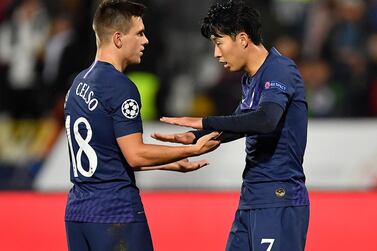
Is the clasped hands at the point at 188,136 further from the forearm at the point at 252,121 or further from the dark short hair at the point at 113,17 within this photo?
the dark short hair at the point at 113,17

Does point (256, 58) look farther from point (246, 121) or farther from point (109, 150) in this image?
point (109, 150)

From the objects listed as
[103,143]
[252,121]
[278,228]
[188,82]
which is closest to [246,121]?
[252,121]

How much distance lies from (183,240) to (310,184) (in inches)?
102

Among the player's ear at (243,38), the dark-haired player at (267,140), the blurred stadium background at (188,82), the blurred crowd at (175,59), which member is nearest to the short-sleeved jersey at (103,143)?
the dark-haired player at (267,140)

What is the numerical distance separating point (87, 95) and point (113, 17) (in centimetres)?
38

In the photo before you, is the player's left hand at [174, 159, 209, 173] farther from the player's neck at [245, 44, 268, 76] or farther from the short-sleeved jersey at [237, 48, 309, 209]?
the player's neck at [245, 44, 268, 76]

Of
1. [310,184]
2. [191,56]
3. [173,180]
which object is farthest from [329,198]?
[191,56]

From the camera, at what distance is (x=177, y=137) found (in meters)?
4.64

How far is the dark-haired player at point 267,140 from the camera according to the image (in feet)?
15.1

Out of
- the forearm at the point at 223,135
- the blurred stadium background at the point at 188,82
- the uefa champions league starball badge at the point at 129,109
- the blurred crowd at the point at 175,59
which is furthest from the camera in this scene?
the blurred crowd at the point at 175,59

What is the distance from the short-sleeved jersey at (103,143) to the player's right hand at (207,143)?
294 mm

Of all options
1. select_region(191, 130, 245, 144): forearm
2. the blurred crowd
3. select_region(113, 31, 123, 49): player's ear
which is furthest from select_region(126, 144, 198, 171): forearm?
the blurred crowd

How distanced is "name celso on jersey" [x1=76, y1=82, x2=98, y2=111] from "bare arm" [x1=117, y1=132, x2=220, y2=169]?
192 mm

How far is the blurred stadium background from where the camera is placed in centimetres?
909
